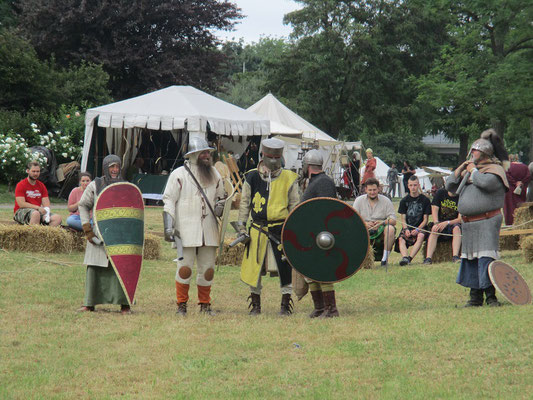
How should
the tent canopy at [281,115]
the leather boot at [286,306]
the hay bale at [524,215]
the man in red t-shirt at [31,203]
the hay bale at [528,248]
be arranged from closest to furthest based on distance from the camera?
1. the leather boot at [286,306]
2. the hay bale at [528,248]
3. the man in red t-shirt at [31,203]
4. the hay bale at [524,215]
5. the tent canopy at [281,115]

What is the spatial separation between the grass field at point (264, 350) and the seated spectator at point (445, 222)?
285 centimetres

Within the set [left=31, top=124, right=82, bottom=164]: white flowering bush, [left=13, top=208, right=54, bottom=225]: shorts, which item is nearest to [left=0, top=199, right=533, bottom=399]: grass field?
[left=13, top=208, right=54, bottom=225]: shorts

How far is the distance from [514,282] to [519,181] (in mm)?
7138

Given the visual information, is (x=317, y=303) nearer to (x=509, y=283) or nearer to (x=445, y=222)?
(x=509, y=283)

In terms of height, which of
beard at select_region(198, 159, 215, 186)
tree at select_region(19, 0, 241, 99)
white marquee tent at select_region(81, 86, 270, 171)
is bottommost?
beard at select_region(198, 159, 215, 186)

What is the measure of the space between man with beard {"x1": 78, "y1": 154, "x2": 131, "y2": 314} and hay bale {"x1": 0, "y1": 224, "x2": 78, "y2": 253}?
13.1 ft

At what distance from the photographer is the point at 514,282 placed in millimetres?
7832

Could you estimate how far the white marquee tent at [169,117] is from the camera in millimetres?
20047

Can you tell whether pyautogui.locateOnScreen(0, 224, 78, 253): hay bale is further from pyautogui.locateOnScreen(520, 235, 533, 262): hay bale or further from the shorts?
pyautogui.locateOnScreen(520, 235, 533, 262): hay bale

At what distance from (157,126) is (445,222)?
9696 mm

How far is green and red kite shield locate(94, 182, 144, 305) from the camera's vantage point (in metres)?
7.94

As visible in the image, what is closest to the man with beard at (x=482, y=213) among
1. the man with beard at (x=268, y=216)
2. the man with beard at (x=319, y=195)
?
the man with beard at (x=319, y=195)

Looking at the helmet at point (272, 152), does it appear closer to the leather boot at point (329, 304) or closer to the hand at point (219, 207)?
the hand at point (219, 207)

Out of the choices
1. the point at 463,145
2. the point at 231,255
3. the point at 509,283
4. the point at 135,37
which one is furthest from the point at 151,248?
the point at 463,145
